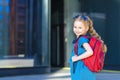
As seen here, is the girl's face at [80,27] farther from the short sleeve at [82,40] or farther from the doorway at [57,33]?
the doorway at [57,33]

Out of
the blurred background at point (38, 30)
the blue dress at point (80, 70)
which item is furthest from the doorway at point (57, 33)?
the blue dress at point (80, 70)

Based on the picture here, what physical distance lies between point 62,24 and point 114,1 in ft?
11.4

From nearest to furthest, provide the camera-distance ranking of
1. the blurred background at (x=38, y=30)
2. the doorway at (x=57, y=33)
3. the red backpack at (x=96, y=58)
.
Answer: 1. the red backpack at (x=96, y=58)
2. the blurred background at (x=38, y=30)
3. the doorway at (x=57, y=33)

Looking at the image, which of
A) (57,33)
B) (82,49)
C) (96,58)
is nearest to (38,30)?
(57,33)

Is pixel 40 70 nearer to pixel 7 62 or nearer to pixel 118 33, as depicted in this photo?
pixel 7 62

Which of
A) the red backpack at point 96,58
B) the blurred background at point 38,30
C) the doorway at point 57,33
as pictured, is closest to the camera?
the red backpack at point 96,58

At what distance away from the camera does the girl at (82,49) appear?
3.70m

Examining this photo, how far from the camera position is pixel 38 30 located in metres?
15.5

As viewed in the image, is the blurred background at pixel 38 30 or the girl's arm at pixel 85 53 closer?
the girl's arm at pixel 85 53

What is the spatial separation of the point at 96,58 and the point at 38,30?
11.9 metres

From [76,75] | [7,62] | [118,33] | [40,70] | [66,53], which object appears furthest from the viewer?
[66,53]

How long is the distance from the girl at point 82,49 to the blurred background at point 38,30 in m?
10.4

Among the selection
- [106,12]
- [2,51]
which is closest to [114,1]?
[106,12]

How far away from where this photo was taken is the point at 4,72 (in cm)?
1419
